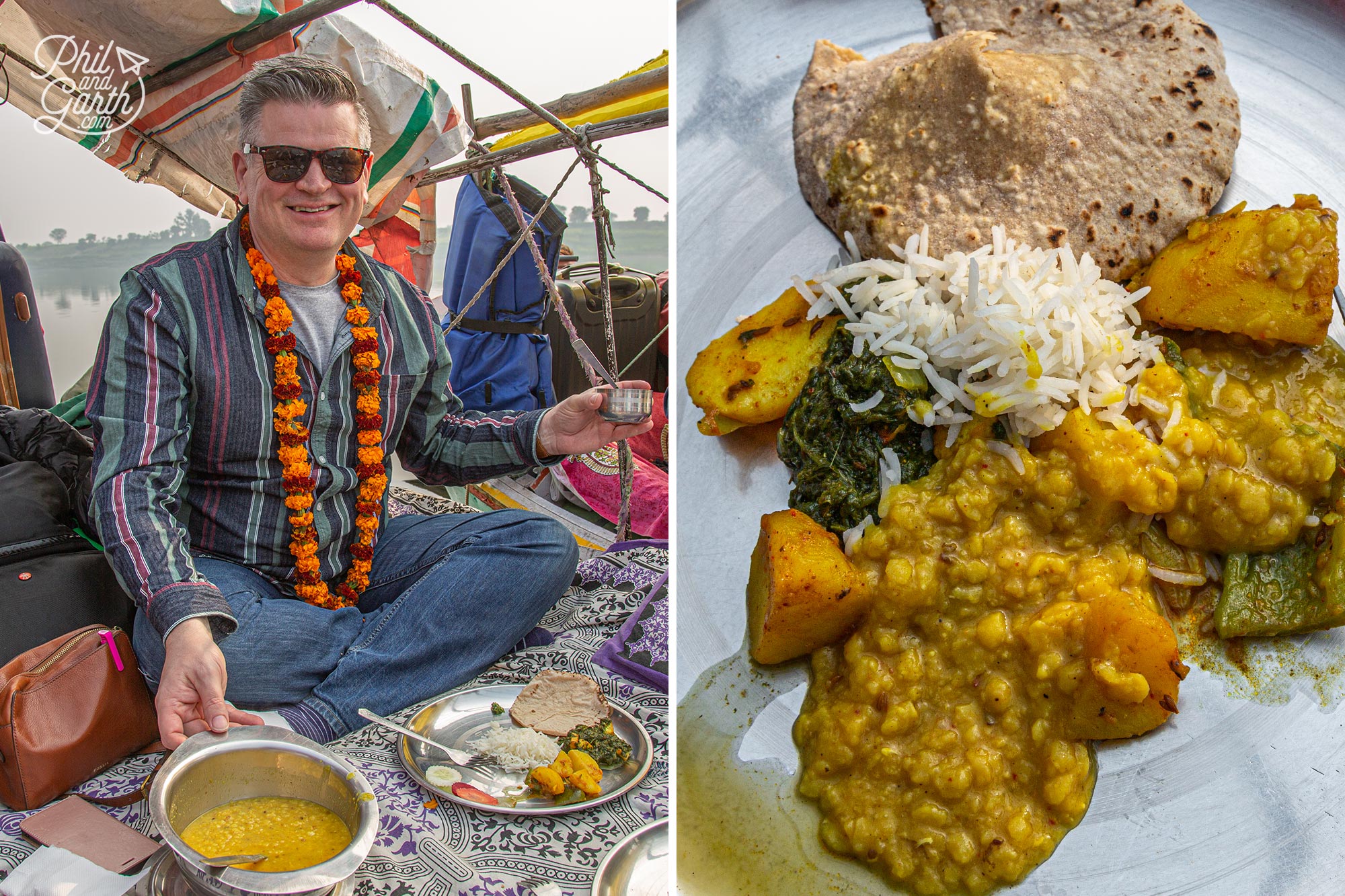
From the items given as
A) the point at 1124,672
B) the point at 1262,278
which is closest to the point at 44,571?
the point at 1124,672

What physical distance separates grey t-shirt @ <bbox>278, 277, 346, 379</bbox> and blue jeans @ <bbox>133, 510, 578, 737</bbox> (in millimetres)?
508

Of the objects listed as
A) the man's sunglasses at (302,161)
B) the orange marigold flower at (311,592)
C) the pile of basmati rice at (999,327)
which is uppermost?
the man's sunglasses at (302,161)

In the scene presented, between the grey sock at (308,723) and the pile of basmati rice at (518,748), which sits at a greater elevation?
the pile of basmati rice at (518,748)

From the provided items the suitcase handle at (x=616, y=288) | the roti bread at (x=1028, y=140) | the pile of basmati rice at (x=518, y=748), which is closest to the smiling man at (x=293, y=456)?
the pile of basmati rice at (x=518, y=748)

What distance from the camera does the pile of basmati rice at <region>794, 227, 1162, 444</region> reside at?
4.98 feet

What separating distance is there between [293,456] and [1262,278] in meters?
1.96

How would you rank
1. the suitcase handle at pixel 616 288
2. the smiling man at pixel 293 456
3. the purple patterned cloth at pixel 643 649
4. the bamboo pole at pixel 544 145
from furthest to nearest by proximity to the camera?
the suitcase handle at pixel 616 288 → the purple patterned cloth at pixel 643 649 → the bamboo pole at pixel 544 145 → the smiling man at pixel 293 456

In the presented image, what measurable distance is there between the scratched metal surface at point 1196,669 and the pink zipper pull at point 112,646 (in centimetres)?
107

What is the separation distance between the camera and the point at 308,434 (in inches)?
75.0

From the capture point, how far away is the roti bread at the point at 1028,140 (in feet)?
5.65

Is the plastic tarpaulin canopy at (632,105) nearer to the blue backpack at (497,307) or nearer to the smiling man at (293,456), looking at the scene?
the smiling man at (293,456)

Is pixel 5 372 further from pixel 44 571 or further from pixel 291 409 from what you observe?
pixel 291 409

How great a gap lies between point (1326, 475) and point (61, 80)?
281 centimetres

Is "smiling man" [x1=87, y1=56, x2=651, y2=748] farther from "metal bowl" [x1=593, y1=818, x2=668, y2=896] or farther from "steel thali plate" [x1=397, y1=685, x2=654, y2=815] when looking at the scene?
"metal bowl" [x1=593, y1=818, x2=668, y2=896]
